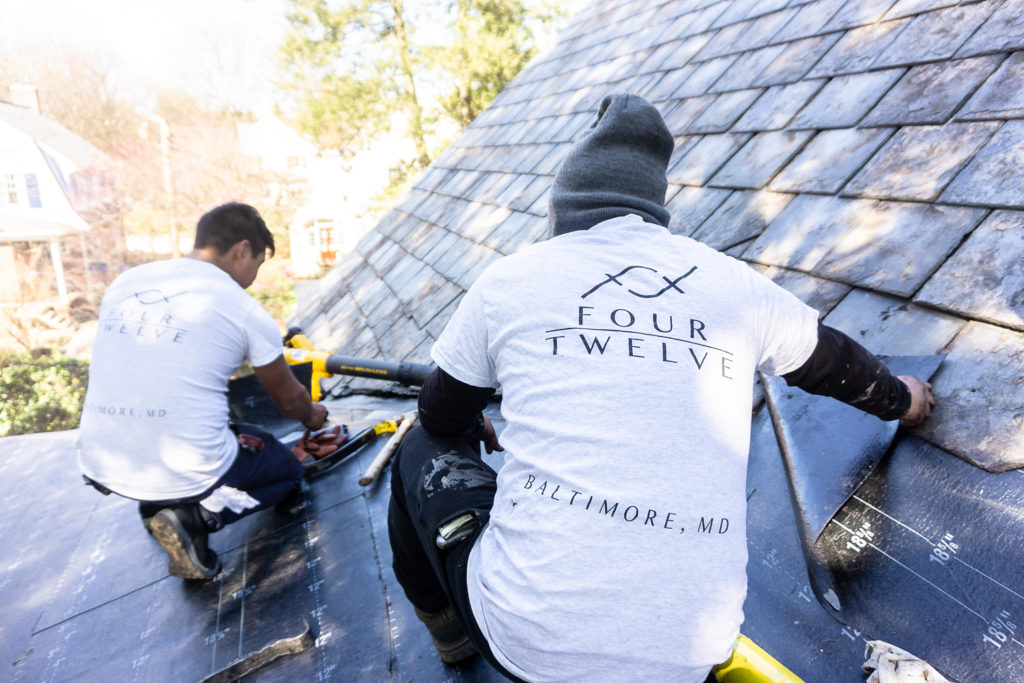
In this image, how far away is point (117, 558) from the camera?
9.27ft

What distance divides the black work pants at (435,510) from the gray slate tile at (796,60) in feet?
9.38

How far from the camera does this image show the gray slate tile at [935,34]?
8.25 feet

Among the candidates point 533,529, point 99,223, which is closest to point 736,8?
point 533,529

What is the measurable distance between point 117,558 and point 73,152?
26995 mm

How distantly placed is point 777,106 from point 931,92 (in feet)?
2.80

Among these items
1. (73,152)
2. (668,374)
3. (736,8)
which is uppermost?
(736,8)

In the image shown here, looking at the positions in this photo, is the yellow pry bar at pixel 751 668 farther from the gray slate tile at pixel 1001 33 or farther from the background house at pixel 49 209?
the background house at pixel 49 209

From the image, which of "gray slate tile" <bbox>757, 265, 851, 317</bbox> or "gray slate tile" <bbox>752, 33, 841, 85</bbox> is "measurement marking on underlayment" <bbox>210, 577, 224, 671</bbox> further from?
"gray slate tile" <bbox>752, 33, 841, 85</bbox>

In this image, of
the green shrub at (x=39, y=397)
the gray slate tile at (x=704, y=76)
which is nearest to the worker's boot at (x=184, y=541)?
the gray slate tile at (x=704, y=76)

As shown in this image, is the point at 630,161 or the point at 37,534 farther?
the point at 37,534

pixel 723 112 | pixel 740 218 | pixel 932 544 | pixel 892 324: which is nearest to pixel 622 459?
pixel 932 544

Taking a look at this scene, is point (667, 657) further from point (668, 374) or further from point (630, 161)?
point (630, 161)

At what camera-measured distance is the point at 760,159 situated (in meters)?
2.96

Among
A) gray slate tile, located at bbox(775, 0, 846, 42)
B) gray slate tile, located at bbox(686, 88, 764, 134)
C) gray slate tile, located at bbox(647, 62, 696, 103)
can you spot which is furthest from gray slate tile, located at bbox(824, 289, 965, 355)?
gray slate tile, located at bbox(647, 62, 696, 103)
